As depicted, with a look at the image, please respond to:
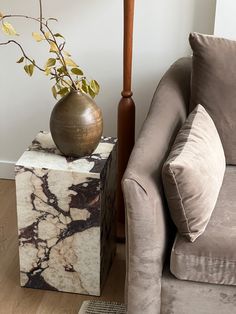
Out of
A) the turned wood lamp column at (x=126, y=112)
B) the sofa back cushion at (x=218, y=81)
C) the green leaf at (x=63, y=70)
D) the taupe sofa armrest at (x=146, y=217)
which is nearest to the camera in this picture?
the taupe sofa armrest at (x=146, y=217)

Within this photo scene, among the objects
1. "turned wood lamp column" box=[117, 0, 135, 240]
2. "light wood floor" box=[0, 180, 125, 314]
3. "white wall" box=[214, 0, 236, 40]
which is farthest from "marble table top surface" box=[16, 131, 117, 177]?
"white wall" box=[214, 0, 236, 40]

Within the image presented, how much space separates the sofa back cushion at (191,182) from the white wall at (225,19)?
2.20 feet

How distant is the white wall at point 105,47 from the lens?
2383mm

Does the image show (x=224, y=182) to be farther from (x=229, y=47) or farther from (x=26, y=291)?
(x=26, y=291)

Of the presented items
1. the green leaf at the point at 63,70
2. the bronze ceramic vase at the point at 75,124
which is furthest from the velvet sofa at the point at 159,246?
the green leaf at the point at 63,70

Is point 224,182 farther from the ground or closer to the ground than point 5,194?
farther from the ground

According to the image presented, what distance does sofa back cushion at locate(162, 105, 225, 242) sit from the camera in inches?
63.0

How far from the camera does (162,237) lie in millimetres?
1660

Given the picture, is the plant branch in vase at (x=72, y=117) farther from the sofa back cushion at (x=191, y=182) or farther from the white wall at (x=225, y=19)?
the white wall at (x=225, y=19)

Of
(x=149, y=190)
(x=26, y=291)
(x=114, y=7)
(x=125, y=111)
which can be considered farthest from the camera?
(x=114, y=7)

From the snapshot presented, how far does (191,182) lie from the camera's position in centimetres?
161

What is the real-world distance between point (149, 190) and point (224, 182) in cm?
47

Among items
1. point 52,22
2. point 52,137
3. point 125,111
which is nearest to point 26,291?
point 52,137

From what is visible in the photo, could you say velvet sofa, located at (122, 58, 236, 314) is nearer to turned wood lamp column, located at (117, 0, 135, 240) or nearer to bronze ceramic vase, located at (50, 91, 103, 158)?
bronze ceramic vase, located at (50, 91, 103, 158)
